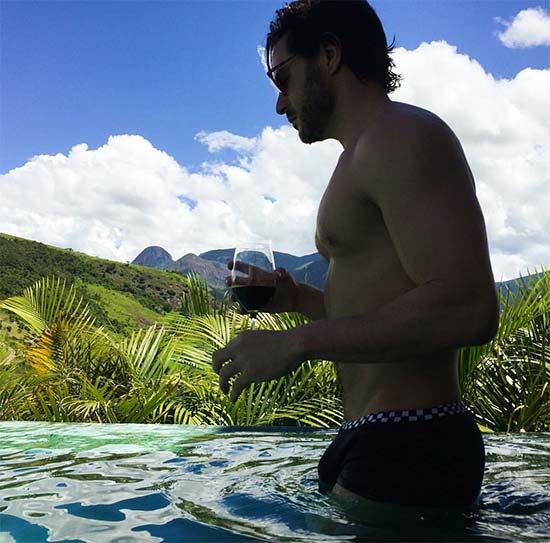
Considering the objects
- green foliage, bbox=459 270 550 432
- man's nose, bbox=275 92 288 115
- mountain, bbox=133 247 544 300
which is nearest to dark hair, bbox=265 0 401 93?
man's nose, bbox=275 92 288 115

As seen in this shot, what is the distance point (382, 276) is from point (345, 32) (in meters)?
0.82

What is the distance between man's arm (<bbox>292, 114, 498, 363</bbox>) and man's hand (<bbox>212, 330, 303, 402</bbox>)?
1.3 inches

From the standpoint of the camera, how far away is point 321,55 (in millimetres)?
2256

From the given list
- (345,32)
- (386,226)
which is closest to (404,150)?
(386,226)

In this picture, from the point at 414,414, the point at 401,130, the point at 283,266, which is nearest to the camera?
the point at 401,130

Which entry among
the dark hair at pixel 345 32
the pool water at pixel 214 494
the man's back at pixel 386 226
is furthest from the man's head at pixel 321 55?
the pool water at pixel 214 494

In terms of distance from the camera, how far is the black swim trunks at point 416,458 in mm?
1955

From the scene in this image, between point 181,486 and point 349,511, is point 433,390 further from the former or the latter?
point 181,486

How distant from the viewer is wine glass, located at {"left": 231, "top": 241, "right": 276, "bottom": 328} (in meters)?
2.53

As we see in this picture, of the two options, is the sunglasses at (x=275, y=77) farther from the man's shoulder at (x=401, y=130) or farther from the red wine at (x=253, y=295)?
the red wine at (x=253, y=295)

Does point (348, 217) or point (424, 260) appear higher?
point (348, 217)

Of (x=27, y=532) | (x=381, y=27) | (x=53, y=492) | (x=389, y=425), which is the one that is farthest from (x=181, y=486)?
(x=381, y=27)

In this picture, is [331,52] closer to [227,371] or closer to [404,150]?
[404,150]

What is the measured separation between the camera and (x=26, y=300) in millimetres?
8266
